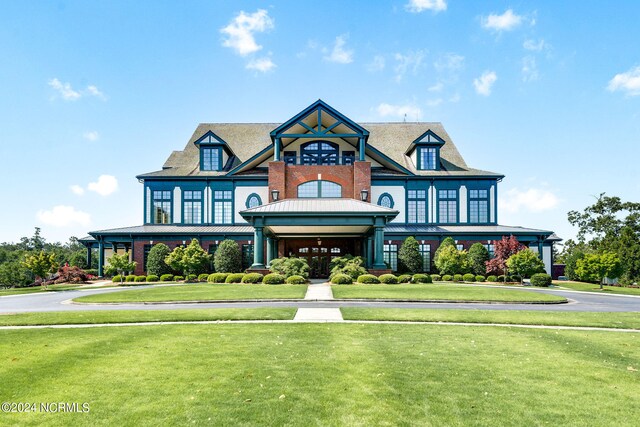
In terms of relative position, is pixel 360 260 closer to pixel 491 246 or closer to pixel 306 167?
pixel 306 167

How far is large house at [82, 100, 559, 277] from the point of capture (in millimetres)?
37594

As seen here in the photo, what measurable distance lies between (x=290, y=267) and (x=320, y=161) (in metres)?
14.1

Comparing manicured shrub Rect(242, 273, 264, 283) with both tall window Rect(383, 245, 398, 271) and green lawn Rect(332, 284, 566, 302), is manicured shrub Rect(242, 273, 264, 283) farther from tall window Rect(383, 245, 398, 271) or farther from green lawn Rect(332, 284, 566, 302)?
tall window Rect(383, 245, 398, 271)

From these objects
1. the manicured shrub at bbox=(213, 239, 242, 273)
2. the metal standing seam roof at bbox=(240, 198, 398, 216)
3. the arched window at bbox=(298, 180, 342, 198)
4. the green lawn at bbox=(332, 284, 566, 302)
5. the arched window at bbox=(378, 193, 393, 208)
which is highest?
the arched window at bbox=(298, 180, 342, 198)

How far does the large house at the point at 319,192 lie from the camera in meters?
37.6

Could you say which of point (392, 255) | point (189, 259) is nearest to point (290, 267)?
point (189, 259)

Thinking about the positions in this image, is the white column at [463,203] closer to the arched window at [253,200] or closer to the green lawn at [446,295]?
the green lawn at [446,295]

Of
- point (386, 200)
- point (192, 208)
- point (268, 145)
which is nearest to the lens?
point (386, 200)

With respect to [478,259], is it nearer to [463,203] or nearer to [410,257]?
[410,257]

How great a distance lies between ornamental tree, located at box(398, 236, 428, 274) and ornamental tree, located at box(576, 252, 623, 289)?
1320 centimetres

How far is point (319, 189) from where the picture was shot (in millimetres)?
38750

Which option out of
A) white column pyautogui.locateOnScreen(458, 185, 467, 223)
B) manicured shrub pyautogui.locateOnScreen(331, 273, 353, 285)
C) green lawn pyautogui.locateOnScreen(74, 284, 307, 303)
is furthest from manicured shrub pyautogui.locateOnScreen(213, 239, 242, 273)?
white column pyautogui.locateOnScreen(458, 185, 467, 223)

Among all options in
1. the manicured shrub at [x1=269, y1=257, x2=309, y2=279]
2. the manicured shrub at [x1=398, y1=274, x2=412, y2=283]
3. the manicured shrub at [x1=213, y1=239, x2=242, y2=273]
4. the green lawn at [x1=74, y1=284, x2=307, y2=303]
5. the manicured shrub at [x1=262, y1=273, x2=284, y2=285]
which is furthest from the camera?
the manicured shrub at [x1=213, y1=239, x2=242, y2=273]

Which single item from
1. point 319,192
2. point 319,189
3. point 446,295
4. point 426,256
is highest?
point 319,189
